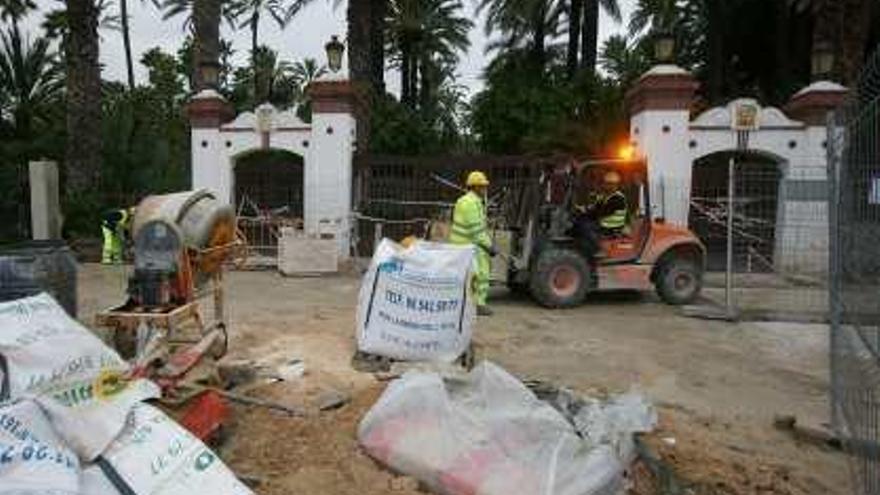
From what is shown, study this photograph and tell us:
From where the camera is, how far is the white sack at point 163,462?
434 centimetres

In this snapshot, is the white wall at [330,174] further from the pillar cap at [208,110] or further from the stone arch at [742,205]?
the stone arch at [742,205]

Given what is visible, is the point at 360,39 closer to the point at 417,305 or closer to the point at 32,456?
the point at 417,305

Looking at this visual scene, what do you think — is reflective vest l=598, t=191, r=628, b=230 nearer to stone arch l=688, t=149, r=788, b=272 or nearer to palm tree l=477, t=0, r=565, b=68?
stone arch l=688, t=149, r=788, b=272

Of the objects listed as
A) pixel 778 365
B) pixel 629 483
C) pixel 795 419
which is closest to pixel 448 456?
pixel 629 483

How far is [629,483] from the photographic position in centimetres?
540

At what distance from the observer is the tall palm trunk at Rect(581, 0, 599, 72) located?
29.0m

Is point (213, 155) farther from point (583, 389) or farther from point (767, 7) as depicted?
point (767, 7)

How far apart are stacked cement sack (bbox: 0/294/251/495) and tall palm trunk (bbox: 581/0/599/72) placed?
25.0 m

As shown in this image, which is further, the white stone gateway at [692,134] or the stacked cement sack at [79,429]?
the white stone gateway at [692,134]

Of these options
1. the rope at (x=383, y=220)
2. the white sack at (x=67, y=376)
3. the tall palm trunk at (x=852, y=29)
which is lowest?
the white sack at (x=67, y=376)

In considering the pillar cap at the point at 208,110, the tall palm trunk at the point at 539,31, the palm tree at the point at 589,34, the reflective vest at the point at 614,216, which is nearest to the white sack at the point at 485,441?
the reflective vest at the point at 614,216

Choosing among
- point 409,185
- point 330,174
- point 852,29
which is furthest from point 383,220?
point 852,29

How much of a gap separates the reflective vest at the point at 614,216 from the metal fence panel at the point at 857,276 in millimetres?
5244

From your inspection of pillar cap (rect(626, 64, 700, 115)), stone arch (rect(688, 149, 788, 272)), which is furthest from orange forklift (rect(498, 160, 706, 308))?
pillar cap (rect(626, 64, 700, 115))
